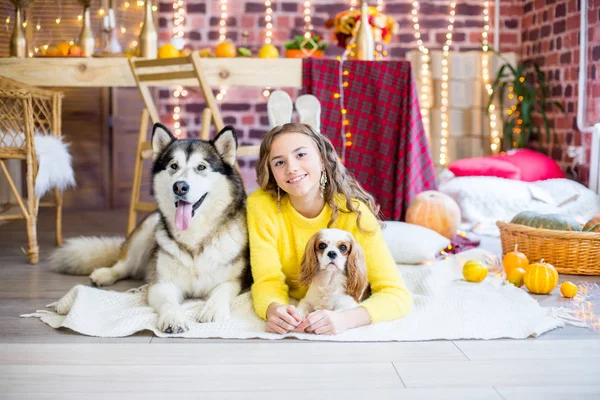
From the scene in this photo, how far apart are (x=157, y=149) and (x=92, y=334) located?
69 centimetres

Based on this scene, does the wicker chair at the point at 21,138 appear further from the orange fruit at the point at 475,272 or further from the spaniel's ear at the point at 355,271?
the orange fruit at the point at 475,272

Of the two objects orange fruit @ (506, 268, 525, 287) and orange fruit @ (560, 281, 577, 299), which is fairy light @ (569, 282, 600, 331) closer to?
orange fruit @ (560, 281, 577, 299)

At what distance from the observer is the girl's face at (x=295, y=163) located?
2.11 meters

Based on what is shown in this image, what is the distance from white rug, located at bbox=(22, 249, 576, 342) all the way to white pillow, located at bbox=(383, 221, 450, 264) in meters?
0.48

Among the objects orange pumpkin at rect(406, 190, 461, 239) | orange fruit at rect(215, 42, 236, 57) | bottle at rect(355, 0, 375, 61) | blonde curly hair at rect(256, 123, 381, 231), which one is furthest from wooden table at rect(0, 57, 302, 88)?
blonde curly hair at rect(256, 123, 381, 231)

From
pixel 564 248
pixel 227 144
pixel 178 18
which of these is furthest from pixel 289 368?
pixel 178 18

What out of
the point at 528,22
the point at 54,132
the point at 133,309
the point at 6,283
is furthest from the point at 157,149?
the point at 528,22

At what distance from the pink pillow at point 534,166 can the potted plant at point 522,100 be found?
348 millimetres

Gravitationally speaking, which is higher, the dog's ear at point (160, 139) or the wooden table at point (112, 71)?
the wooden table at point (112, 71)

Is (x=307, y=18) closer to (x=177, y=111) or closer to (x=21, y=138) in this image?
(x=177, y=111)

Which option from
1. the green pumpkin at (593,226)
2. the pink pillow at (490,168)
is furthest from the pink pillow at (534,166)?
the green pumpkin at (593,226)

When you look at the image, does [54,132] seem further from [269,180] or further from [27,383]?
[27,383]

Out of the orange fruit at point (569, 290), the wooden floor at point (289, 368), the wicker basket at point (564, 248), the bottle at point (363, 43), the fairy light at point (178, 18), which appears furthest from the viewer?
the fairy light at point (178, 18)

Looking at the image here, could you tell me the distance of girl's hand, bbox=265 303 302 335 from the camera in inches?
75.9
